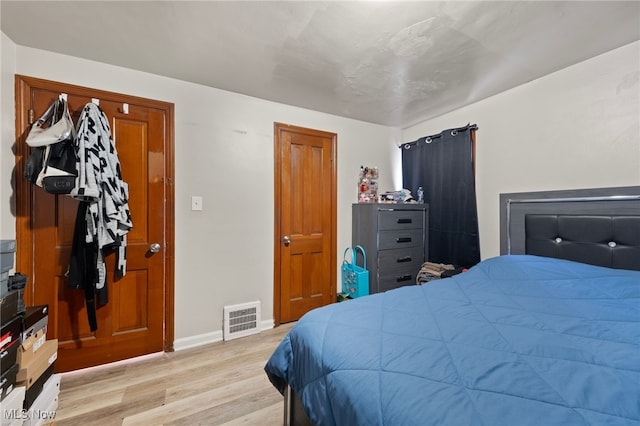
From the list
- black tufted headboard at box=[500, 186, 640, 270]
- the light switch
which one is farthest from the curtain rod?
the light switch

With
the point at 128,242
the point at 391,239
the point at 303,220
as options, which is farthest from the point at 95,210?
the point at 391,239

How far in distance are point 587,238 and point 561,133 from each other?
0.82m

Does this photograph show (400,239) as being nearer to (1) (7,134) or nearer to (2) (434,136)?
(2) (434,136)

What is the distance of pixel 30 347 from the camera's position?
4.06ft

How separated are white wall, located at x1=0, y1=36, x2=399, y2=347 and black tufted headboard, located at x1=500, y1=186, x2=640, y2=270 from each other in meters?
2.21

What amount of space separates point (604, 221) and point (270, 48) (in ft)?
8.26

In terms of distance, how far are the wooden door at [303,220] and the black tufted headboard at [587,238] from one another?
1.80m

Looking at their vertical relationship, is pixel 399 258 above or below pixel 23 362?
above

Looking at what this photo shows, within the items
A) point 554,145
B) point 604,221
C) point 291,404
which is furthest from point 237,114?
point 604,221

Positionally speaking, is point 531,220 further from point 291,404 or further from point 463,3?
point 291,404

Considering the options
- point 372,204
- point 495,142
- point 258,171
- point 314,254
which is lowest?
point 314,254

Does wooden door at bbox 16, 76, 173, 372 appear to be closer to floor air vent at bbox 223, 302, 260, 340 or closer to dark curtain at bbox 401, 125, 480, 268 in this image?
floor air vent at bbox 223, 302, 260, 340

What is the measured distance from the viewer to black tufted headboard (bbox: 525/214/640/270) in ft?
5.09

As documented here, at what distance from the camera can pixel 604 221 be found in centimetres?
165
